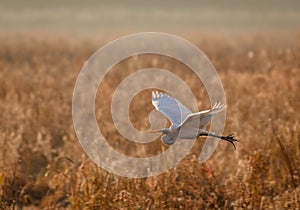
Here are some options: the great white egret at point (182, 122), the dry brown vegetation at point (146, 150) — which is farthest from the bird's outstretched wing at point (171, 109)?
the dry brown vegetation at point (146, 150)

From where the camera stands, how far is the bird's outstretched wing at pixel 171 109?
3.69m

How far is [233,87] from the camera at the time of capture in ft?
22.9

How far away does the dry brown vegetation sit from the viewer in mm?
3633

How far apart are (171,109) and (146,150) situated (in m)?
1.39

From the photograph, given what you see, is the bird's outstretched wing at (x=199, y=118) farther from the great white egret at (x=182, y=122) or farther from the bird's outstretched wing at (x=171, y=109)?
the bird's outstretched wing at (x=171, y=109)

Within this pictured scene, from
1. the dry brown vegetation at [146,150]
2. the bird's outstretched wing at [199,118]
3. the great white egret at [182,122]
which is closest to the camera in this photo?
the bird's outstretched wing at [199,118]

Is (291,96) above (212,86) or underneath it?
underneath

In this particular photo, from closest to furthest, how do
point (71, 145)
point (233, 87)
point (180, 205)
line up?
point (180, 205) < point (71, 145) < point (233, 87)

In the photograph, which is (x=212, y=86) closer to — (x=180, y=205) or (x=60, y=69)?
(x=60, y=69)

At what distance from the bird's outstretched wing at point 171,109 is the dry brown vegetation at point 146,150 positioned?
0.32 m

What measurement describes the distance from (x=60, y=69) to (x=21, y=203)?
513 cm

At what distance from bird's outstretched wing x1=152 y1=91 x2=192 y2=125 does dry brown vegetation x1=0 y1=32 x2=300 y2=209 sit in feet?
1.05

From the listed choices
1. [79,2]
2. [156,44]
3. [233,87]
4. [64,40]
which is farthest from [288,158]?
[79,2]

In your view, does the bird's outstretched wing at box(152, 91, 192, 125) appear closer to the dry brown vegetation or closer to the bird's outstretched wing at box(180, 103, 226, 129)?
the bird's outstretched wing at box(180, 103, 226, 129)
